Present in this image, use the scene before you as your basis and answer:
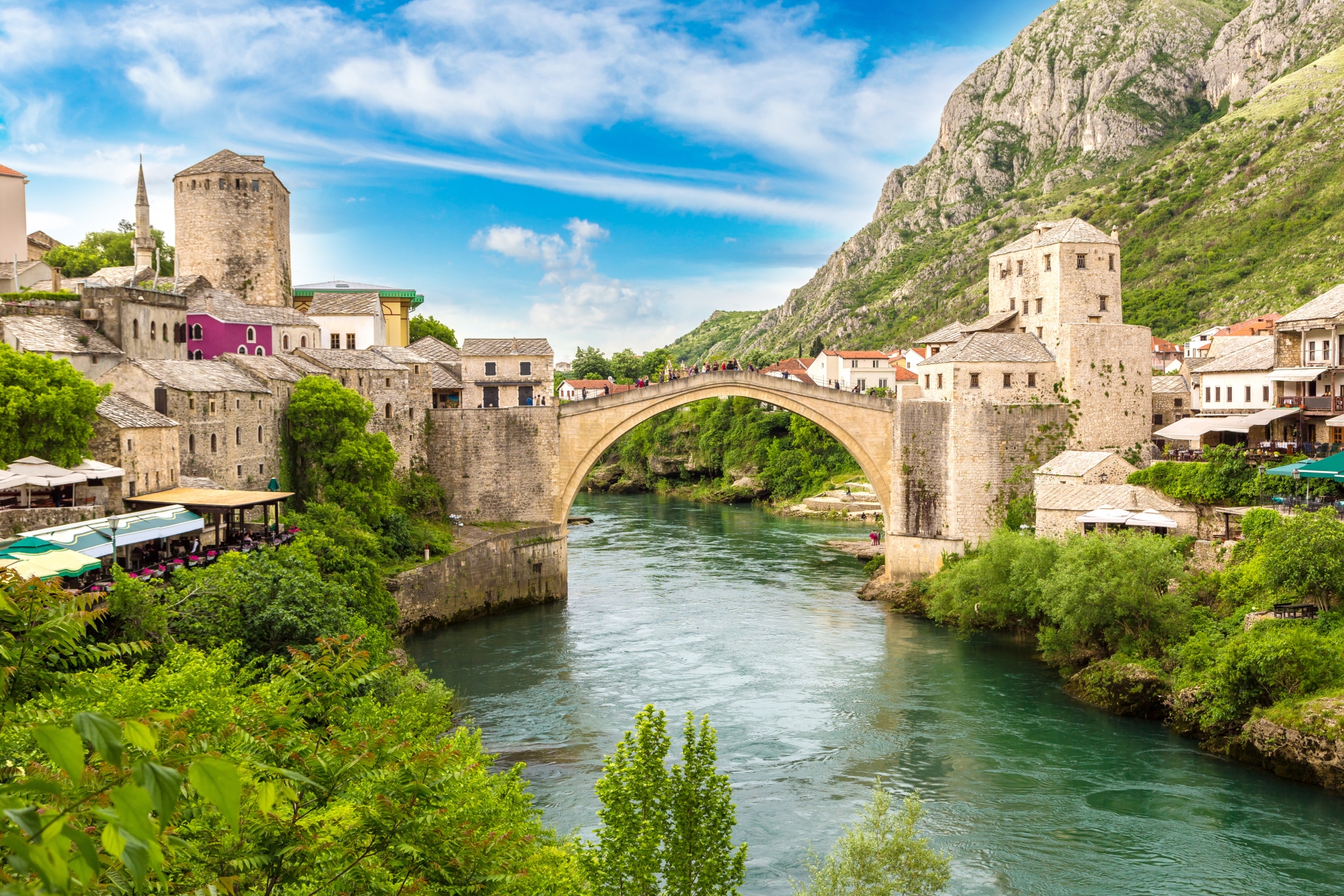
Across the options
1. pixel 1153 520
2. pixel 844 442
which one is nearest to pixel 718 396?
pixel 844 442

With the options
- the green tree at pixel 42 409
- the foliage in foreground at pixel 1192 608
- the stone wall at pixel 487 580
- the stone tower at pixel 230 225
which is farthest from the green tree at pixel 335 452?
the foliage in foreground at pixel 1192 608

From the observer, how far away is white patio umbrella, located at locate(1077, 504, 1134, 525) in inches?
1234

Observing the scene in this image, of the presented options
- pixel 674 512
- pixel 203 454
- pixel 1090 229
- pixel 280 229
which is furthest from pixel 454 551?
pixel 674 512

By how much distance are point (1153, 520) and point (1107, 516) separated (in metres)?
1.44

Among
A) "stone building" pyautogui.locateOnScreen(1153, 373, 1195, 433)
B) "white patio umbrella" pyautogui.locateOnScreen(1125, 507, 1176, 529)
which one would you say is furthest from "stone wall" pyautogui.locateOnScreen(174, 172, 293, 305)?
"stone building" pyautogui.locateOnScreen(1153, 373, 1195, 433)

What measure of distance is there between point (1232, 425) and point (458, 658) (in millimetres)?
25450

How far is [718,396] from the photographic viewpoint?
41.3 metres

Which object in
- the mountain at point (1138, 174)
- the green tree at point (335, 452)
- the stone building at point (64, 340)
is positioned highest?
the mountain at point (1138, 174)

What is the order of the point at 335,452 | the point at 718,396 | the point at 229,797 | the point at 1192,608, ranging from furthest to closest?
the point at 718,396 → the point at 335,452 → the point at 1192,608 → the point at 229,797

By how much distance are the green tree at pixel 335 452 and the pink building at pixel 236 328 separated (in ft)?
14.9

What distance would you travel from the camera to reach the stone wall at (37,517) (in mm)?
22078

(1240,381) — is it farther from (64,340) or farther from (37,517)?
(64,340)

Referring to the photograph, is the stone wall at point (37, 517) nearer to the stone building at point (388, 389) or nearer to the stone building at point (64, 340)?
the stone building at point (64, 340)

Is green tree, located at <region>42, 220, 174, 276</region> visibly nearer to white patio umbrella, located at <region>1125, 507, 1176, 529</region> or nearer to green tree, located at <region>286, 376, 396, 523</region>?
green tree, located at <region>286, 376, 396, 523</region>
